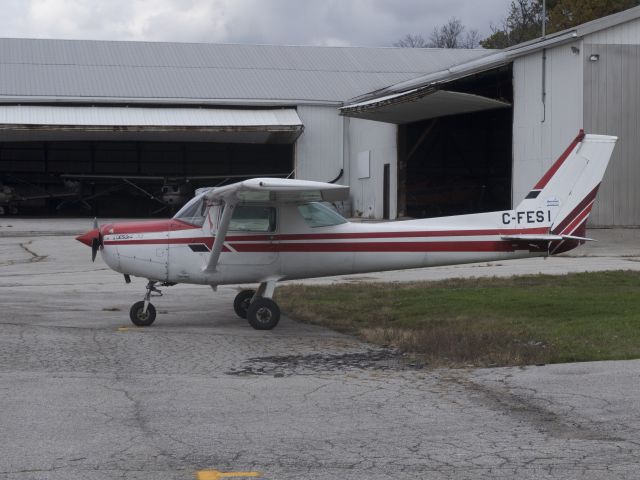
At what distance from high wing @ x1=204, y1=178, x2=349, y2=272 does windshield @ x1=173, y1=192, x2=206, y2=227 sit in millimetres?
191

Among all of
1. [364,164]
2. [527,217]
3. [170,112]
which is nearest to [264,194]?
[527,217]

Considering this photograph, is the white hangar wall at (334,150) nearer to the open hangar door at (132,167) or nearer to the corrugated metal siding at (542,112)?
the open hangar door at (132,167)

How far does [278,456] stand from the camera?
5953 millimetres

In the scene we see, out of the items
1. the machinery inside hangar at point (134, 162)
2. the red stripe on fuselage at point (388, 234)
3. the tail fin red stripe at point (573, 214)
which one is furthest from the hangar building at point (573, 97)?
the machinery inside hangar at point (134, 162)

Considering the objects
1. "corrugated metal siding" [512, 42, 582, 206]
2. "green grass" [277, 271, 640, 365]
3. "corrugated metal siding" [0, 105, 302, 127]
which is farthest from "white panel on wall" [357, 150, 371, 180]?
"green grass" [277, 271, 640, 365]

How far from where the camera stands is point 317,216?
12883mm

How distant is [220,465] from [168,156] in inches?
1843

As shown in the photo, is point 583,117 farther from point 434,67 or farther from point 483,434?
point 434,67

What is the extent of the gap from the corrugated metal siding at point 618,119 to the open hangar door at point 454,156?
831 cm

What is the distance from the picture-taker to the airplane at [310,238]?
12.4 meters

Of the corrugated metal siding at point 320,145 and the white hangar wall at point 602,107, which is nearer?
the white hangar wall at point 602,107

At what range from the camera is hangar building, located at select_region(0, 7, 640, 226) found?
24.3 metres

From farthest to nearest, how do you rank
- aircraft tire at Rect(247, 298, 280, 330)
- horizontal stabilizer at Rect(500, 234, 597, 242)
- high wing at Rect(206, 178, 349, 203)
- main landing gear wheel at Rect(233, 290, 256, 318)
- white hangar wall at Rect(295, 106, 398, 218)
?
white hangar wall at Rect(295, 106, 398, 218)
main landing gear wheel at Rect(233, 290, 256, 318)
horizontal stabilizer at Rect(500, 234, 597, 242)
aircraft tire at Rect(247, 298, 280, 330)
high wing at Rect(206, 178, 349, 203)

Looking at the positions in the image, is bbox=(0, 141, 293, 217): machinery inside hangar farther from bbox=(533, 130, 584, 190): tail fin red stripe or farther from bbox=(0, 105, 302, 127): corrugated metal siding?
bbox=(533, 130, 584, 190): tail fin red stripe
